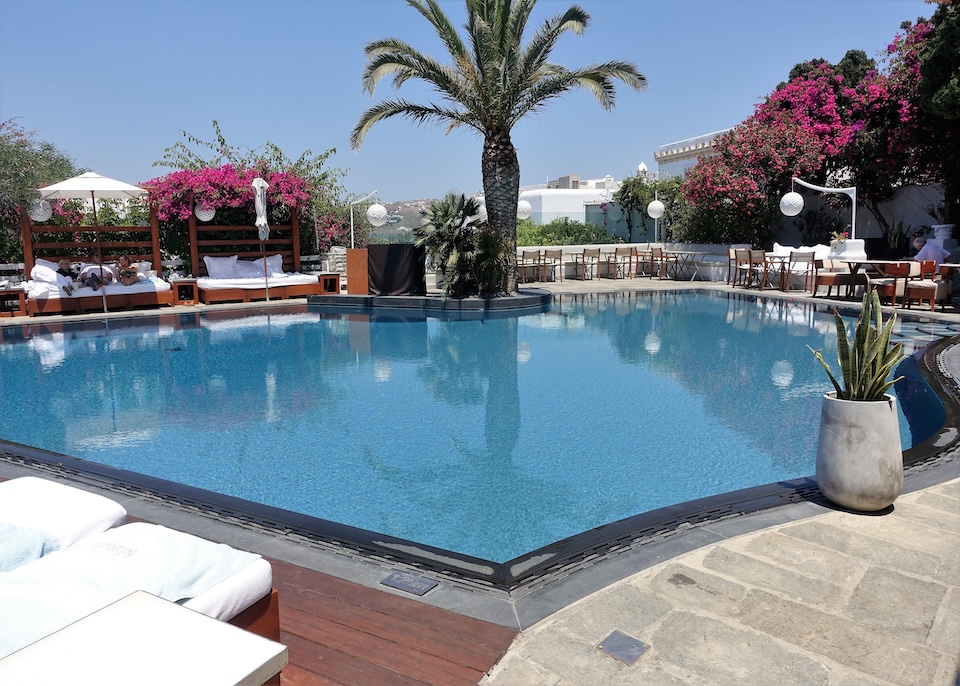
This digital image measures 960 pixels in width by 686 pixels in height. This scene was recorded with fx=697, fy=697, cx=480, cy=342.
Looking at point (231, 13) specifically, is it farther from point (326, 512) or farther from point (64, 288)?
point (326, 512)

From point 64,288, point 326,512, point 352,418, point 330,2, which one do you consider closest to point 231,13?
point 330,2

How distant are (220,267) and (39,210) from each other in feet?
12.1

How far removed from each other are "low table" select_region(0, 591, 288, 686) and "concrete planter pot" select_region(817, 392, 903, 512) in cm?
327

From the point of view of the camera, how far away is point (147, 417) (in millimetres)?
6812

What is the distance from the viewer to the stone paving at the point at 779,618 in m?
2.33

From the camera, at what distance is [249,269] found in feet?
54.3

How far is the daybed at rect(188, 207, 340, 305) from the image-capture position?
15.7m

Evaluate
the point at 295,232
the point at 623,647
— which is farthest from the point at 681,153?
the point at 623,647

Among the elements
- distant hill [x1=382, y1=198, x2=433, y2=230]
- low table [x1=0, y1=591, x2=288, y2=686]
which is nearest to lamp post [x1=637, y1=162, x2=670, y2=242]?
distant hill [x1=382, y1=198, x2=433, y2=230]

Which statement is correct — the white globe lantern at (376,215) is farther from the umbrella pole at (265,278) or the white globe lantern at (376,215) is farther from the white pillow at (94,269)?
the white pillow at (94,269)

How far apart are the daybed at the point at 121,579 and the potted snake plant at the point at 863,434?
2981 mm

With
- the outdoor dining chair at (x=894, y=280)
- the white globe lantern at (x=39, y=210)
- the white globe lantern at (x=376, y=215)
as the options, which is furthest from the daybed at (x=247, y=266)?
the outdoor dining chair at (x=894, y=280)

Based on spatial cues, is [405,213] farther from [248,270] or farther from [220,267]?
[220,267]

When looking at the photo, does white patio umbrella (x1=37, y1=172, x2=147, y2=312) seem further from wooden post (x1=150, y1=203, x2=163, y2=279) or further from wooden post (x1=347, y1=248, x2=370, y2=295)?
wooden post (x1=347, y1=248, x2=370, y2=295)
